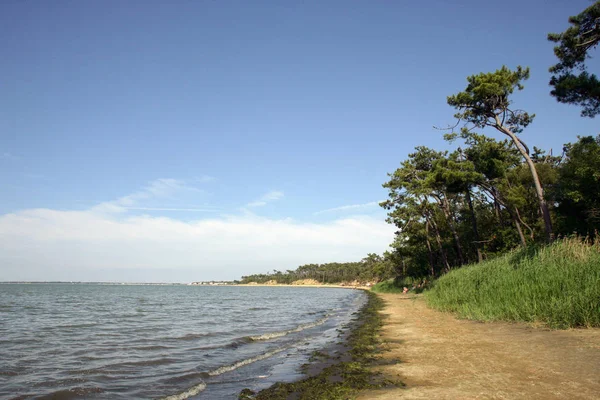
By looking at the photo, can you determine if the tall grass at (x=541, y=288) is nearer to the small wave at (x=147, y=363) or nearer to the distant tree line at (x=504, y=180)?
the distant tree line at (x=504, y=180)

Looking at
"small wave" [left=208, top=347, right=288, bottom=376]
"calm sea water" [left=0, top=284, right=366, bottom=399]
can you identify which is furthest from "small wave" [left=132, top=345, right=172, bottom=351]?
"small wave" [left=208, top=347, right=288, bottom=376]

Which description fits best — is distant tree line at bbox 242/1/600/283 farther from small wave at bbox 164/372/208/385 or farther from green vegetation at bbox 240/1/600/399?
small wave at bbox 164/372/208/385

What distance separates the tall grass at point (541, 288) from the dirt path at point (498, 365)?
0.74 metres

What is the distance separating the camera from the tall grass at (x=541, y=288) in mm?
9664

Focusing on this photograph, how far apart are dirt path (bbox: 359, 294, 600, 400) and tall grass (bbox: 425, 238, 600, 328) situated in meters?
0.74

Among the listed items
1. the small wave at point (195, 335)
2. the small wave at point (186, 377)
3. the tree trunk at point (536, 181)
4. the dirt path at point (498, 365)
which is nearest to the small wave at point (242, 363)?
the small wave at point (186, 377)

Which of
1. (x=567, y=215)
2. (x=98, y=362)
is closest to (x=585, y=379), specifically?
(x=98, y=362)

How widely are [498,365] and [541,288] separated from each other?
5.96 metres

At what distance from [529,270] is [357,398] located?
10366 millimetres

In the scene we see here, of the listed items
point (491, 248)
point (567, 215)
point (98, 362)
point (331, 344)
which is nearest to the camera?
point (98, 362)

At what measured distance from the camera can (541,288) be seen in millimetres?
11578

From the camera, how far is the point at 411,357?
28.7ft

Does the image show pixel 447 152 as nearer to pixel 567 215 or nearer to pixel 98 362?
pixel 567 215

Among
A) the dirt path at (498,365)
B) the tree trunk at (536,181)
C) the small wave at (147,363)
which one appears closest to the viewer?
the dirt path at (498,365)
